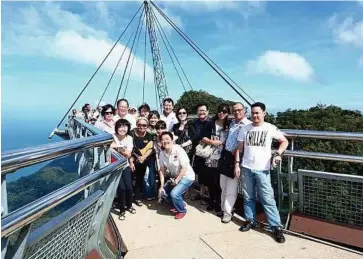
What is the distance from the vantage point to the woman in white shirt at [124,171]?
4434mm

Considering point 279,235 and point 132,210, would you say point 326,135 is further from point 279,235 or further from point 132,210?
point 132,210

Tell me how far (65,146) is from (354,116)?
27843 mm

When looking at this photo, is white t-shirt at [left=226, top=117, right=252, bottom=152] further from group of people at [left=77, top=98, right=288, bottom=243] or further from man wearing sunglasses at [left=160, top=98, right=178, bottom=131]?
man wearing sunglasses at [left=160, top=98, right=178, bottom=131]

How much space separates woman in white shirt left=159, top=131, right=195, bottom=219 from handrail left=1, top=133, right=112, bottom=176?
2325mm

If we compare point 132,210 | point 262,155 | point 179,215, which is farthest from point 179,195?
point 262,155

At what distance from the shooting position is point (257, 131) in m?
3.79

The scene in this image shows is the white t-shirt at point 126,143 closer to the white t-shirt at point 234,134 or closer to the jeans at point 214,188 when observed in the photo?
the jeans at point 214,188


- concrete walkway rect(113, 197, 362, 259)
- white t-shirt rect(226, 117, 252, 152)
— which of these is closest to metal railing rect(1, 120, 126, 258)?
concrete walkway rect(113, 197, 362, 259)

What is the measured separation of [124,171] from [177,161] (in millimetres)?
673

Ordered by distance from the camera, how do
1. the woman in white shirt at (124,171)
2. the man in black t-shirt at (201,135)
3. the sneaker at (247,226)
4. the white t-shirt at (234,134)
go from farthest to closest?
the man in black t-shirt at (201,135), the woman in white shirt at (124,171), the white t-shirt at (234,134), the sneaker at (247,226)

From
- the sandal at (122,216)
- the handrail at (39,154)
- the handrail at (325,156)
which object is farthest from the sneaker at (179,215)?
the handrail at (39,154)

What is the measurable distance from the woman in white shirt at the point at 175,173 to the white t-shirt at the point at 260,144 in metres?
0.98

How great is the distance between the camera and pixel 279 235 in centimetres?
362

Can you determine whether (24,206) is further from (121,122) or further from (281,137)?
(121,122)
